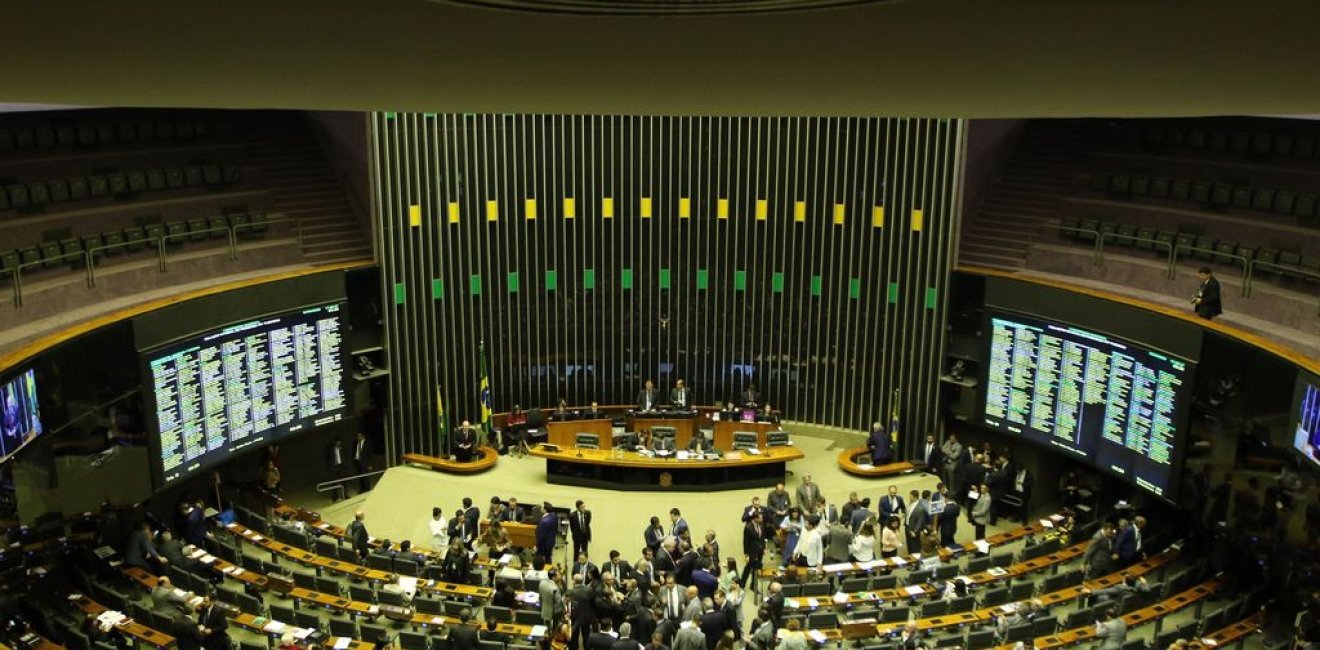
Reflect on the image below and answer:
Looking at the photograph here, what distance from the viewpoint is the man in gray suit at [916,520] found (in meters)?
13.0

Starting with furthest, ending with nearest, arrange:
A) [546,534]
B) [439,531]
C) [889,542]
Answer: [439,531], [889,542], [546,534]

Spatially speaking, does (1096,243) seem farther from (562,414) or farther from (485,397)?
(485,397)

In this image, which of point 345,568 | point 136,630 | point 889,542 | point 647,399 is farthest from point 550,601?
point 647,399

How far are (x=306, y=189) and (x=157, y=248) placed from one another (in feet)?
9.29

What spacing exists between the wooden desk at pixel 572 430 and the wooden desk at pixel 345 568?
4678 mm

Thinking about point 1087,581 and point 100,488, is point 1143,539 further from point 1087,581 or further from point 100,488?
point 100,488

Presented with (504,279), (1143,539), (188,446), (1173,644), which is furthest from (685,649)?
(504,279)

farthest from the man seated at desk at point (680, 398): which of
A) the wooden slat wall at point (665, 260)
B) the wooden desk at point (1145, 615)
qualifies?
the wooden desk at point (1145, 615)

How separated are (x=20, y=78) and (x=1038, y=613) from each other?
33.5 ft

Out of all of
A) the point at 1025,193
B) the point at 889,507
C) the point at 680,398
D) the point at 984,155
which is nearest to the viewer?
Answer: the point at 889,507

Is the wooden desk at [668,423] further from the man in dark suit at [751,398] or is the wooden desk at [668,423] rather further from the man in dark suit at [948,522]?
the man in dark suit at [948,522]

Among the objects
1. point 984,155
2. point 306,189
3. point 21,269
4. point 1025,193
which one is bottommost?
point 21,269

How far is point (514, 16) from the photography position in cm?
213

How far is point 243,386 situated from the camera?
13.7m
